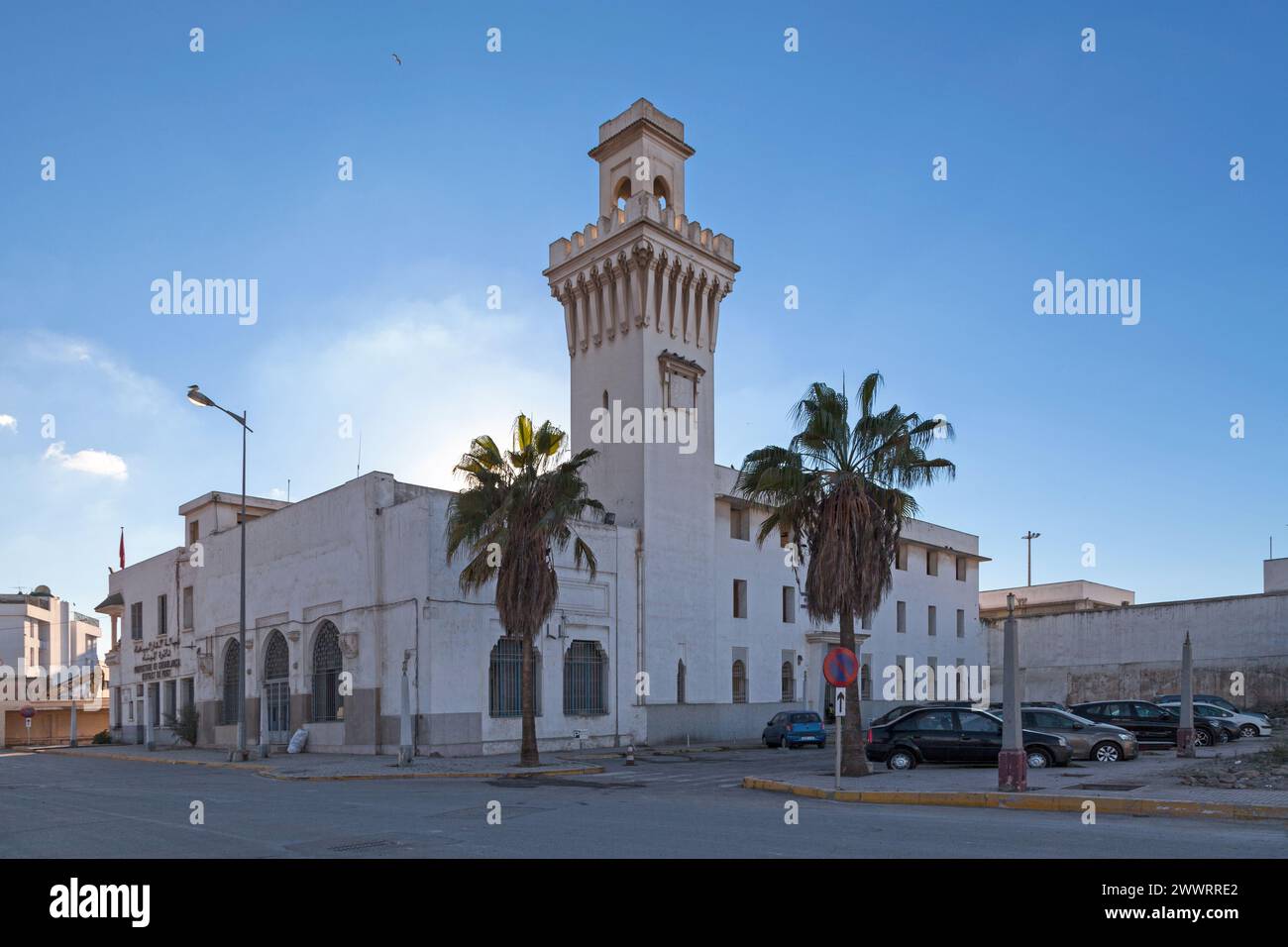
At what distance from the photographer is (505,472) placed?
1048 inches

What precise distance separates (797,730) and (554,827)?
24.2m

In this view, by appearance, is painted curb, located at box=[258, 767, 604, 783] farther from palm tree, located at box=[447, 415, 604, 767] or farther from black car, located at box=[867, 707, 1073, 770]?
black car, located at box=[867, 707, 1073, 770]

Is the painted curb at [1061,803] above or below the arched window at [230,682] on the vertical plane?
above

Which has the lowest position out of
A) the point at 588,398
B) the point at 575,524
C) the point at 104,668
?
the point at 104,668

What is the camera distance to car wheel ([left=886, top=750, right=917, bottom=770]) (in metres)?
22.9

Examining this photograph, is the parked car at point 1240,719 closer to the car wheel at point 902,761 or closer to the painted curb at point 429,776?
the car wheel at point 902,761

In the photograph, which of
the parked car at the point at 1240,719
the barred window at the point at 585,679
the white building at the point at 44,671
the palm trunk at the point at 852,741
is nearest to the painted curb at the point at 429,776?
the palm trunk at the point at 852,741

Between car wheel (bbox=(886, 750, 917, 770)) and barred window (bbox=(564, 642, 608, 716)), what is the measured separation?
13897mm

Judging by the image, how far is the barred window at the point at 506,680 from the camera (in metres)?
32.0

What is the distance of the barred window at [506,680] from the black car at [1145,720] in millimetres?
16327

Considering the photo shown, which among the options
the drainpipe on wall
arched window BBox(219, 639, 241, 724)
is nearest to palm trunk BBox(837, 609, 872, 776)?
the drainpipe on wall
